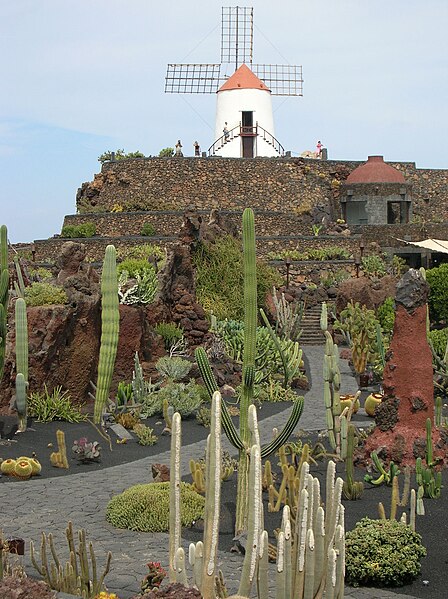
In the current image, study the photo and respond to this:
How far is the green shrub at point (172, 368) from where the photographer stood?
16.0 metres

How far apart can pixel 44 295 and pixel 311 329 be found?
11.4m

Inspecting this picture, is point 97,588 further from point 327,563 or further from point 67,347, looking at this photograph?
point 67,347

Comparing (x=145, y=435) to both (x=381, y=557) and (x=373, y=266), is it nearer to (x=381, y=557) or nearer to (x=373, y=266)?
(x=381, y=557)

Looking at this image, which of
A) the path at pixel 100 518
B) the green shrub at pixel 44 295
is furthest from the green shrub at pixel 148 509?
the green shrub at pixel 44 295

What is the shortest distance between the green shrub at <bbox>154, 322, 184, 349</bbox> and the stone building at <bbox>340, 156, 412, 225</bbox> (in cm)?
2271

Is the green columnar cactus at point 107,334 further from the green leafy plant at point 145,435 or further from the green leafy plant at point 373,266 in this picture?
the green leafy plant at point 373,266

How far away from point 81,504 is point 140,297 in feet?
30.5

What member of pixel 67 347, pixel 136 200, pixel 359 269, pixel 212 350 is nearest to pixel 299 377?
pixel 212 350

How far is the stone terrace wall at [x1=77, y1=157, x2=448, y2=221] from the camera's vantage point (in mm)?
39812

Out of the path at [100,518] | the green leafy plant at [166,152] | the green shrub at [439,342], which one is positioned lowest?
the path at [100,518]

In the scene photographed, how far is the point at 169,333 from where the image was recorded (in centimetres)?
1817

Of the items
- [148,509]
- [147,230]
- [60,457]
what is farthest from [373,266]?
[148,509]

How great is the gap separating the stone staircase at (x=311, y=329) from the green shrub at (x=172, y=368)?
29.1ft

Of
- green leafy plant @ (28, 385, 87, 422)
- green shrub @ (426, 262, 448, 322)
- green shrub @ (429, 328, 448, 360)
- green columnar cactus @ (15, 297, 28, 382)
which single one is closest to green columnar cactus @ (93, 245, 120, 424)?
green leafy plant @ (28, 385, 87, 422)
